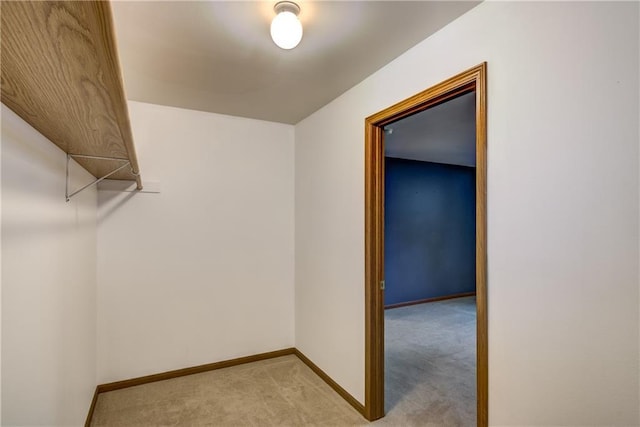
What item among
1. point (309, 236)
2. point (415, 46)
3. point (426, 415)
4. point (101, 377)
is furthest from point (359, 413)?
point (415, 46)

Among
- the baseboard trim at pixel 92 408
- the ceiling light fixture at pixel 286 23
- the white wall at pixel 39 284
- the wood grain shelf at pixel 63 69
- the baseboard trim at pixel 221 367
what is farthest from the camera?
the baseboard trim at pixel 221 367

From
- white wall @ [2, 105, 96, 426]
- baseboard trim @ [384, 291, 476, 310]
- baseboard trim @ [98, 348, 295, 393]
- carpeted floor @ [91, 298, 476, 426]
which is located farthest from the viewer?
baseboard trim @ [384, 291, 476, 310]

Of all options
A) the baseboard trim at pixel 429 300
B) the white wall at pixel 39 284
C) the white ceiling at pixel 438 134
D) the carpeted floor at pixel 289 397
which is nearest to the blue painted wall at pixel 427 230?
the baseboard trim at pixel 429 300

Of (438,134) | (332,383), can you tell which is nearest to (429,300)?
(438,134)

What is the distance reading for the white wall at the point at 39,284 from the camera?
106 centimetres

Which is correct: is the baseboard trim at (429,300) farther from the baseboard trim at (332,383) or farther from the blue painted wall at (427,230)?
the baseboard trim at (332,383)

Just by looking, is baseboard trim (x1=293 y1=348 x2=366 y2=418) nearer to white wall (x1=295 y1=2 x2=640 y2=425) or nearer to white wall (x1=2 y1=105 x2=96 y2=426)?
white wall (x1=295 y1=2 x2=640 y2=425)

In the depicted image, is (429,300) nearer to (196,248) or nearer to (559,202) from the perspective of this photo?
(196,248)

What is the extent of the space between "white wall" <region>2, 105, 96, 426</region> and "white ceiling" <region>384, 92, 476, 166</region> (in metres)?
2.09

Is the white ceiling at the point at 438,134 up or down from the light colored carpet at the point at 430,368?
up

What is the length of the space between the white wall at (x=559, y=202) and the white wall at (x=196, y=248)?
2010mm

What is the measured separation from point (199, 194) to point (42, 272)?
5.75 ft

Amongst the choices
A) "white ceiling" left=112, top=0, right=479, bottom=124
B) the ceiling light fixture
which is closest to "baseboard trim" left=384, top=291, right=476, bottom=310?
"white ceiling" left=112, top=0, right=479, bottom=124

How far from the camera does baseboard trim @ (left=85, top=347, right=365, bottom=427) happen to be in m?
2.46
